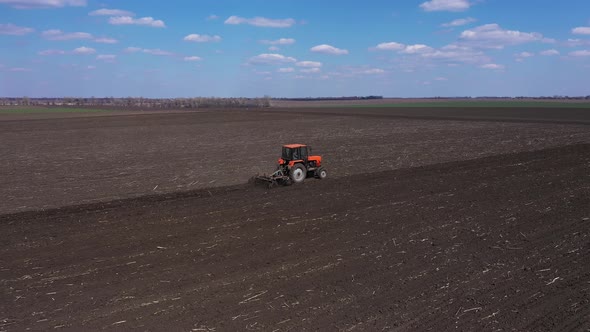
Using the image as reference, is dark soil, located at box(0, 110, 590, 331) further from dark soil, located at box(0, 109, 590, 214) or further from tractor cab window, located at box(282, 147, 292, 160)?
tractor cab window, located at box(282, 147, 292, 160)

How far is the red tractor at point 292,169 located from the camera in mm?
19242

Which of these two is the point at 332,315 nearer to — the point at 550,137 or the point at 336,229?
the point at 336,229

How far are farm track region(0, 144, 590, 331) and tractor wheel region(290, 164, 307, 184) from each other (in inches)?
87.6

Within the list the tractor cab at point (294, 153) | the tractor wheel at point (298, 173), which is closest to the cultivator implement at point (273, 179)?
the tractor wheel at point (298, 173)

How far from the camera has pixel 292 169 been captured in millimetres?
19391

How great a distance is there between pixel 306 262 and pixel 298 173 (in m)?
9.44

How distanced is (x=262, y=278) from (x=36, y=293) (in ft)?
14.0

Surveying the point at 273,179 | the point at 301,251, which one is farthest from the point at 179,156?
the point at 301,251

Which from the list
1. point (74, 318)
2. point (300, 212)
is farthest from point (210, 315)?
point (300, 212)

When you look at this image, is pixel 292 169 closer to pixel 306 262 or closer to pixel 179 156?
pixel 306 262

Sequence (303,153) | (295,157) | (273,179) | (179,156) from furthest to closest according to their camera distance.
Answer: (179,156)
(303,153)
(295,157)
(273,179)

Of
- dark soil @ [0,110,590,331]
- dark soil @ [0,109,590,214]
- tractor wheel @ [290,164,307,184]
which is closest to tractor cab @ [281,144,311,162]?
tractor wheel @ [290,164,307,184]

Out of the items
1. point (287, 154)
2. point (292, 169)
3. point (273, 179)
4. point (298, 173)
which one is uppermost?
point (287, 154)

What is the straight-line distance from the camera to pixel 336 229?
12.8 meters
